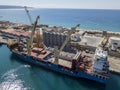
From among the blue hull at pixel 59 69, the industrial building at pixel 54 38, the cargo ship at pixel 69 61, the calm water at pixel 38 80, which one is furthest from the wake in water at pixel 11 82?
the industrial building at pixel 54 38

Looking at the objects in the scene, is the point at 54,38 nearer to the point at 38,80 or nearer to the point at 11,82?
the point at 38,80

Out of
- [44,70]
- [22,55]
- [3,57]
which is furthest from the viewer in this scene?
[3,57]

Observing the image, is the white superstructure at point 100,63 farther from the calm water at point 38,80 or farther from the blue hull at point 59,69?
the calm water at point 38,80

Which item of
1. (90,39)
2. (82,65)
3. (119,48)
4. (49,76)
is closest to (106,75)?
(82,65)

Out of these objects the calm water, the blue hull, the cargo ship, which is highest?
the cargo ship

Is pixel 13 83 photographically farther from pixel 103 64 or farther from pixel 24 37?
pixel 24 37

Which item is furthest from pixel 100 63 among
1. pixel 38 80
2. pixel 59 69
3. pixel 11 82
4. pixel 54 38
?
pixel 54 38

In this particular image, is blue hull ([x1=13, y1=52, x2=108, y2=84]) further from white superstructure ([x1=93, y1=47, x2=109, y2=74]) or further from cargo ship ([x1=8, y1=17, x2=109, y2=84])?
white superstructure ([x1=93, y1=47, x2=109, y2=74])

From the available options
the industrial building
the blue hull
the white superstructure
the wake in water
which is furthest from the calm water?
the industrial building
